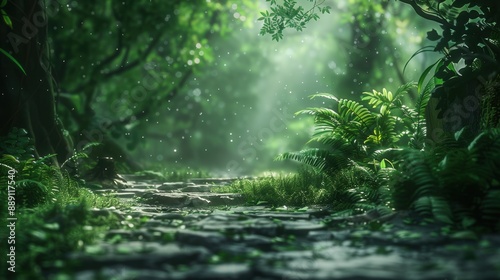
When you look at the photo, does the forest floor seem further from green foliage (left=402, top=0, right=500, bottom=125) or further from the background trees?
the background trees

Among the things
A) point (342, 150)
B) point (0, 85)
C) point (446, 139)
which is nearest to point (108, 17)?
point (0, 85)

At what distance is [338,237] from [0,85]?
6959 millimetres

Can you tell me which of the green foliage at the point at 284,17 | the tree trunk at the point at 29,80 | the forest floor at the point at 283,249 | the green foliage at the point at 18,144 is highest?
the green foliage at the point at 284,17

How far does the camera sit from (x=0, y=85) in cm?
941

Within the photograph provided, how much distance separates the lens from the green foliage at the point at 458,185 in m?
5.25

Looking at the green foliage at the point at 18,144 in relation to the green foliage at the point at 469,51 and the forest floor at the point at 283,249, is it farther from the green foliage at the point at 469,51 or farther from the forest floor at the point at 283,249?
the green foliage at the point at 469,51

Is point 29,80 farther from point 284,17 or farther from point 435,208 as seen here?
point 435,208

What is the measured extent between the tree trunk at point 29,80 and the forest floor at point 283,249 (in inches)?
164

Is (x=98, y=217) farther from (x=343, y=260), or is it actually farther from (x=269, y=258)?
(x=343, y=260)

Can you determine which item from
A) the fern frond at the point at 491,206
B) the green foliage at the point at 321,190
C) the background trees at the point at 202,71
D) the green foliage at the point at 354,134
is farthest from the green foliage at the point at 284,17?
the fern frond at the point at 491,206

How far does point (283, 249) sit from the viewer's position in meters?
4.43

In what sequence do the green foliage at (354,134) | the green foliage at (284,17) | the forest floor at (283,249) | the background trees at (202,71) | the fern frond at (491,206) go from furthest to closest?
the background trees at (202,71), the green foliage at (284,17), the green foliage at (354,134), the fern frond at (491,206), the forest floor at (283,249)

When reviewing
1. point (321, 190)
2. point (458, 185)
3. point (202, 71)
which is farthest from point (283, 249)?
point (202, 71)

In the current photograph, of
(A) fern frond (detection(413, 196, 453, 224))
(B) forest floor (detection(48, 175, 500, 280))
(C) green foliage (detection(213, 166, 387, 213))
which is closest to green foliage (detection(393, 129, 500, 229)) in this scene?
(A) fern frond (detection(413, 196, 453, 224))
